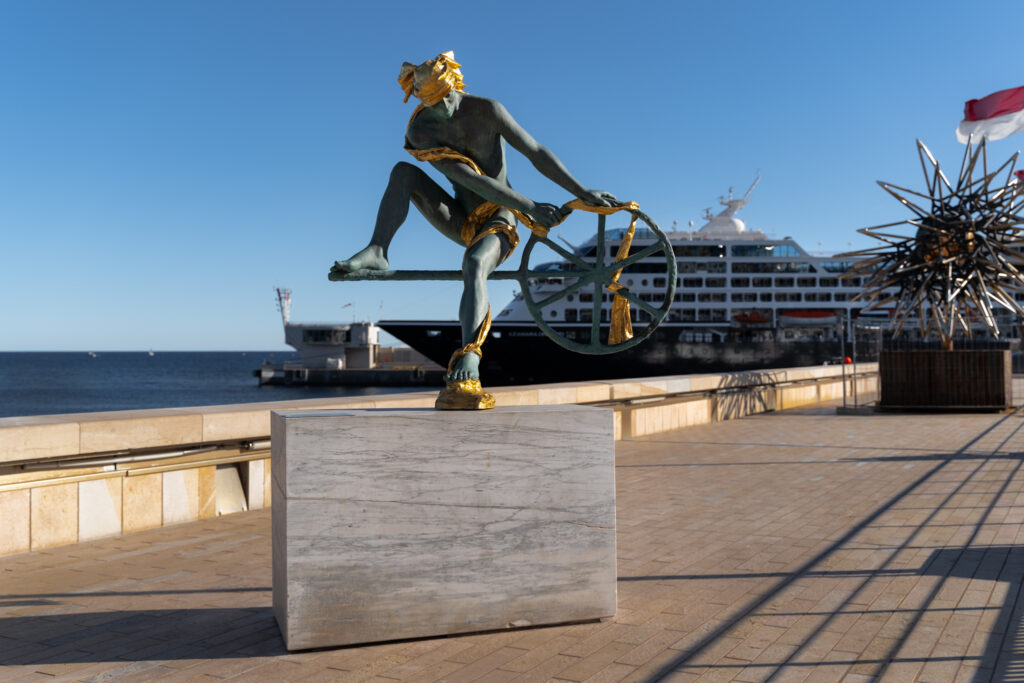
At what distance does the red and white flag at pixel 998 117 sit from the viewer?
1789cm

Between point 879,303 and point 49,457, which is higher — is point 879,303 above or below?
above

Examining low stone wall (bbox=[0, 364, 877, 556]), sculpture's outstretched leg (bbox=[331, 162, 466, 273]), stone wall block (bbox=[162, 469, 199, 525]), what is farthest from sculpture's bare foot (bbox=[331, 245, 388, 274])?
stone wall block (bbox=[162, 469, 199, 525])

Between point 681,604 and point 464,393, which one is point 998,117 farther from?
point 464,393

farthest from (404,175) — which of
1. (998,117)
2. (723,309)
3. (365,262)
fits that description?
(723,309)

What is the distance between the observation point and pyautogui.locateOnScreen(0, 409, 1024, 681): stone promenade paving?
3309mm

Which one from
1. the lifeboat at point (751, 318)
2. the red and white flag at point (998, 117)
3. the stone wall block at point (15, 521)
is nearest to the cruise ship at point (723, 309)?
the lifeboat at point (751, 318)

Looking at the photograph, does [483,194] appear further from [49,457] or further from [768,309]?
[768,309]

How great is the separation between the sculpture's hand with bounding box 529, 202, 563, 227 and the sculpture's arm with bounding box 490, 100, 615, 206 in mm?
133

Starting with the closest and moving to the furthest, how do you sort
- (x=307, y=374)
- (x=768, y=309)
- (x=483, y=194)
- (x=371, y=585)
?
(x=371, y=585)
(x=483, y=194)
(x=768, y=309)
(x=307, y=374)

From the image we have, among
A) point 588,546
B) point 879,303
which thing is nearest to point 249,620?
point 588,546

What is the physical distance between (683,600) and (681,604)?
0.26 feet

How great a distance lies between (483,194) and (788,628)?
2.51 m

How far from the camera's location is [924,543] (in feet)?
18.3

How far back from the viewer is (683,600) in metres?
4.28
